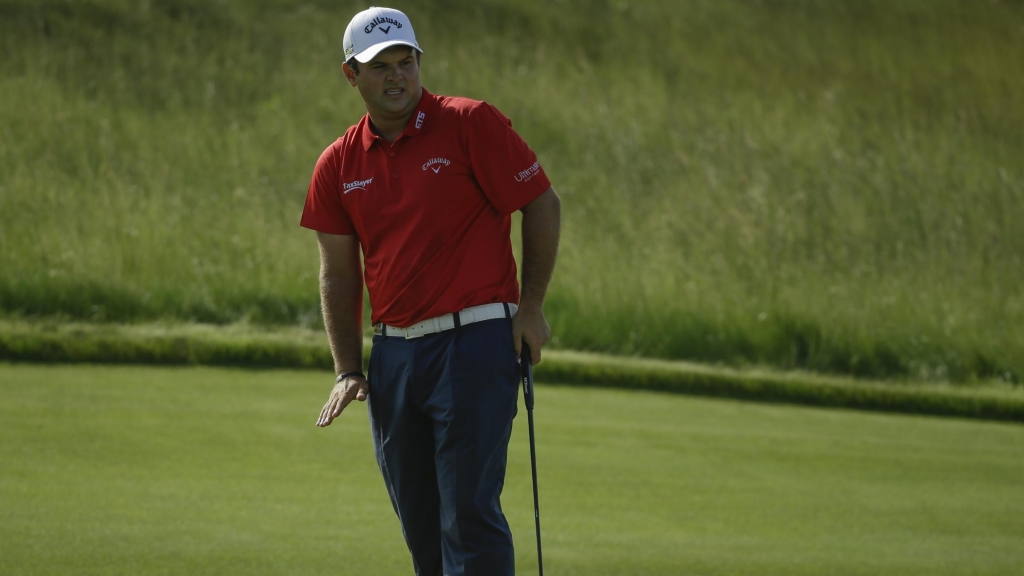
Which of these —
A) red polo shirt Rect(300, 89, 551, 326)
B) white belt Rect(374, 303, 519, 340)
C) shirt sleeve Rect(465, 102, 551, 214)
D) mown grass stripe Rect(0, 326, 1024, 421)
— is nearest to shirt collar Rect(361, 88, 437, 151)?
red polo shirt Rect(300, 89, 551, 326)

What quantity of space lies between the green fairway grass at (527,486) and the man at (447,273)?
34.2 inches

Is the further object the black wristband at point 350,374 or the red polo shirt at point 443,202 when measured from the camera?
the black wristband at point 350,374

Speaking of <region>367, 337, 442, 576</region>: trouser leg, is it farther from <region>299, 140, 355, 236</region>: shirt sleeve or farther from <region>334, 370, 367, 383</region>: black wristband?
<region>299, 140, 355, 236</region>: shirt sleeve

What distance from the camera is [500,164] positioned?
2793mm

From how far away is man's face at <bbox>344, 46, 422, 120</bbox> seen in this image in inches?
111

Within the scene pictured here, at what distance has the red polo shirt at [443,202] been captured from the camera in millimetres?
2795

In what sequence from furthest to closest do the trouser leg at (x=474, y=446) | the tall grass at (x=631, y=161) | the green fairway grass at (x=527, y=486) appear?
1. the tall grass at (x=631, y=161)
2. the green fairway grass at (x=527, y=486)
3. the trouser leg at (x=474, y=446)

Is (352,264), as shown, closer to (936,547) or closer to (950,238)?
(936,547)

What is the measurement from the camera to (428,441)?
9.61 ft

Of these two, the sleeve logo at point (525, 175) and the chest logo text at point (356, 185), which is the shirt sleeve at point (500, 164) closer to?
the sleeve logo at point (525, 175)

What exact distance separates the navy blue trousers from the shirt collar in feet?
1.52

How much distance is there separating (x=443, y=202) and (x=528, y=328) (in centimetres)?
34

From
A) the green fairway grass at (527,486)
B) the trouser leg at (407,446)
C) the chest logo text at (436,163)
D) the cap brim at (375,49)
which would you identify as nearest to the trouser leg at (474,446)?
the trouser leg at (407,446)

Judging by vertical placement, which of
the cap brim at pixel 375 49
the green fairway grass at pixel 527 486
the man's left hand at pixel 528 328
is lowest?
the green fairway grass at pixel 527 486
